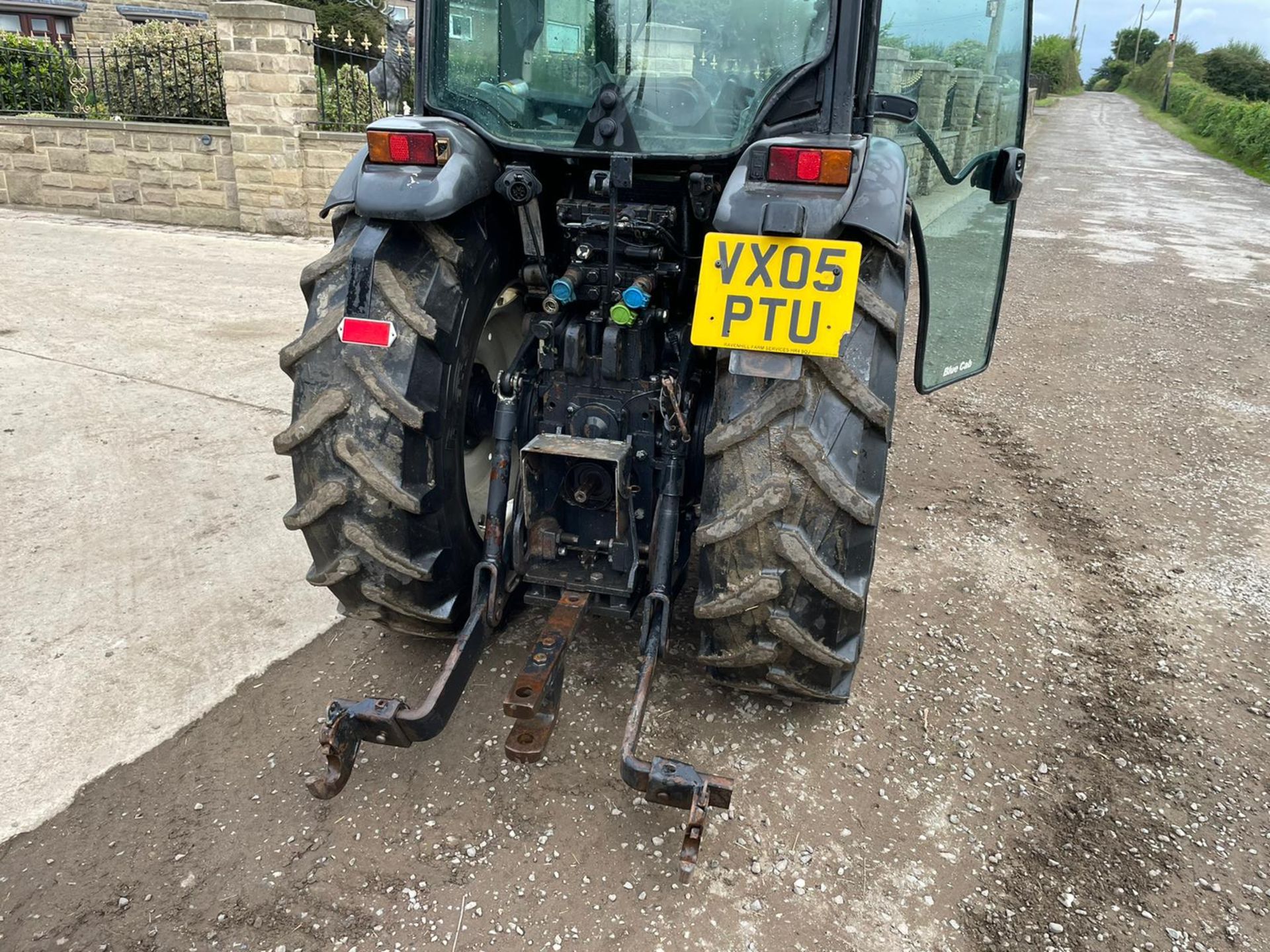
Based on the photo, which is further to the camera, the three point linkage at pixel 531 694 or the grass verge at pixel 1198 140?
the grass verge at pixel 1198 140

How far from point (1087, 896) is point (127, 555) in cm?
357

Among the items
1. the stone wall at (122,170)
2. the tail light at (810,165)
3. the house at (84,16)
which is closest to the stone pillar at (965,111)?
the tail light at (810,165)

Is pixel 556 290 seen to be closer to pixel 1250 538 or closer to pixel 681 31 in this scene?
pixel 681 31

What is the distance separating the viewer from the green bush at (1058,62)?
184ft

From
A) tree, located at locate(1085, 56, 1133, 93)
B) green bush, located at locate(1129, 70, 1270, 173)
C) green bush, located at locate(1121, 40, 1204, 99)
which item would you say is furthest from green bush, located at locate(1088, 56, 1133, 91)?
green bush, located at locate(1129, 70, 1270, 173)

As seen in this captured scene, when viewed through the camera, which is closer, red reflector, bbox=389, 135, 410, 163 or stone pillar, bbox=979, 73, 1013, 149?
red reflector, bbox=389, 135, 410, 163

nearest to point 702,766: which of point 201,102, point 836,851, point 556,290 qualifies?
point 836,851

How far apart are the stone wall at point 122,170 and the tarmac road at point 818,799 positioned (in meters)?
7.64

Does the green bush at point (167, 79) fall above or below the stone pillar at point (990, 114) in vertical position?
above

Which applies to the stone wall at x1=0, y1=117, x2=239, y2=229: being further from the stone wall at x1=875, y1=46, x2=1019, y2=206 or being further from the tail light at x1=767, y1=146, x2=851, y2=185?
the tail light at x1=767, y1=146, x2=851, y2=185

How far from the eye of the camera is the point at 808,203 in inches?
87.1

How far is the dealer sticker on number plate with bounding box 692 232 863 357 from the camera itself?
217cm

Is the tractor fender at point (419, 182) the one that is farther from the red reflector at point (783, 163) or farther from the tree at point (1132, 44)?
the tree at point (1132, 44)

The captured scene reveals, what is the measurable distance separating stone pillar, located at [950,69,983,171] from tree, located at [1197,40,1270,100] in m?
55.1
